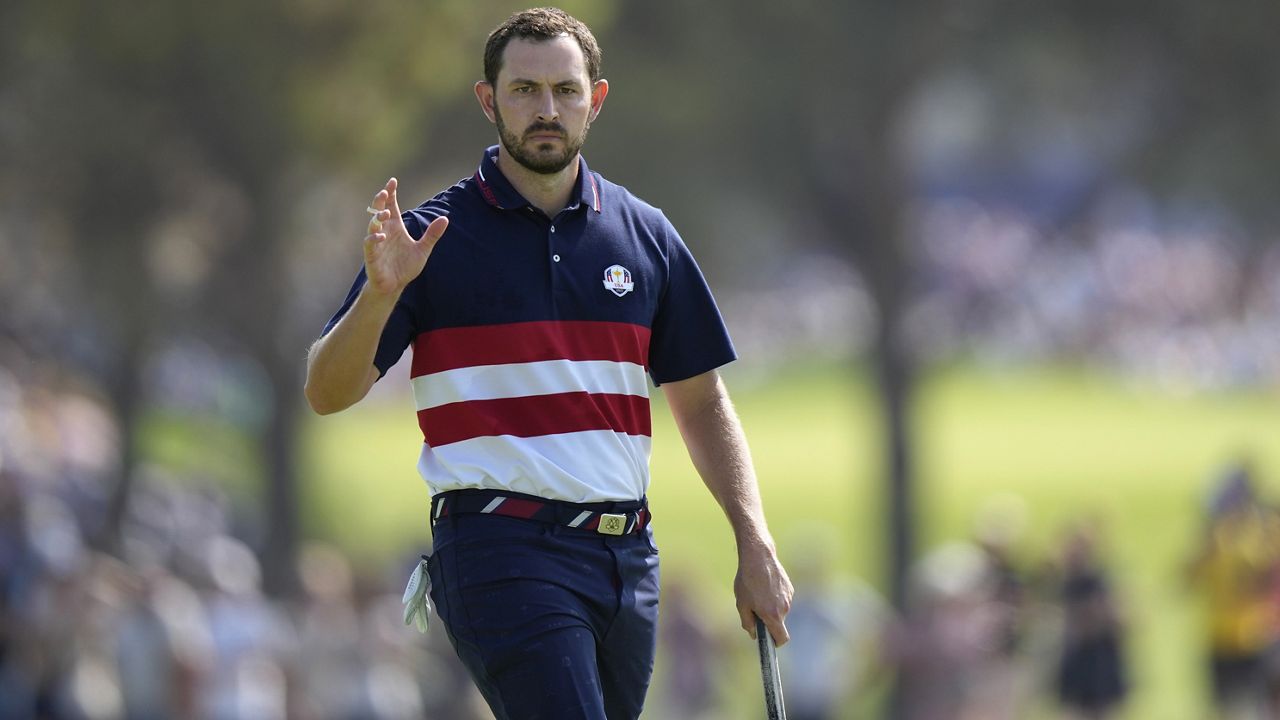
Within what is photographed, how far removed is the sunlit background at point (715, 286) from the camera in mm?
12477

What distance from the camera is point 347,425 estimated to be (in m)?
39.8

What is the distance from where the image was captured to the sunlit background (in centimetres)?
1248

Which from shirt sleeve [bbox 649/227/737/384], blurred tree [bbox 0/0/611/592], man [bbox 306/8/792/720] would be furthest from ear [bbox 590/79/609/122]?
blurred tree [bbox 0/0/611/592]

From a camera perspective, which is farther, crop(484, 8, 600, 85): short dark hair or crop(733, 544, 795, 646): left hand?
crop(733, 544, 795, 646): left hand

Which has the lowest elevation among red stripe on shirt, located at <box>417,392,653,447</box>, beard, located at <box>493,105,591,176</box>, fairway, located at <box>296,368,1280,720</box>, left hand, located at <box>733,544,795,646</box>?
fairway, located at <box>296,368,1280,720</box>

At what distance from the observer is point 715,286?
3144 cm

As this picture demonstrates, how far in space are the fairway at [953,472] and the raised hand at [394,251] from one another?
11097 millimetres

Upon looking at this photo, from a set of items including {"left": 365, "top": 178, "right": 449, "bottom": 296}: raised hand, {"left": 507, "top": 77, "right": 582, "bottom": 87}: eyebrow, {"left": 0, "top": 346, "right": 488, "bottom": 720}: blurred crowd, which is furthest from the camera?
{"left": 0, "top": 346, "right": 488, "bottom": 720}: blurred crowd

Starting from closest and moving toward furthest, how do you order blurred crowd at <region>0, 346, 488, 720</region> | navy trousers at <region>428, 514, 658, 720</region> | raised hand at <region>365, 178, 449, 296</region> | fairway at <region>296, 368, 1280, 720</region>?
raised hand at <region>365, 178, 449, 296</region>, navy trousers at <region>428, 514, 658, 720</region>, blurred crowd at <region>0, 346, 488, 720</region>, fairway at <region>296, 368, 1280, 720</region>

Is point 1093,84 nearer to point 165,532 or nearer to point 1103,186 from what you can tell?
point 1103,186

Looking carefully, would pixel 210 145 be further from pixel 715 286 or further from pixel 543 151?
pixel 715 286

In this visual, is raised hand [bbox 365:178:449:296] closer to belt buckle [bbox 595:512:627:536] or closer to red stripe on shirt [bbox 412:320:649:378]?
red stripe on shirt [bbox 412:320:649:378]

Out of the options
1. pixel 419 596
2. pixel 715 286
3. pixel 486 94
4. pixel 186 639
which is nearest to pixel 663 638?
pixel 186 639

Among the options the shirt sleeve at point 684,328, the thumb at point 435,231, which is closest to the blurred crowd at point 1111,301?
the shirt sleeve at point 684,328
